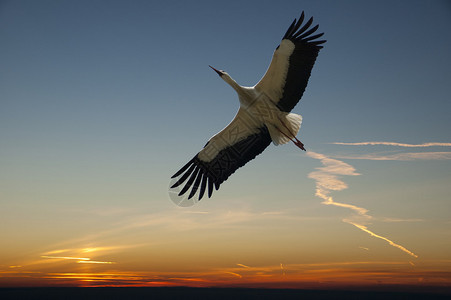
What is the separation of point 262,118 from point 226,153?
1.44 meters

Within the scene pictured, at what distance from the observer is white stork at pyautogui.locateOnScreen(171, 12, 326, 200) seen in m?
10.2

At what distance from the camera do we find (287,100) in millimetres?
10773

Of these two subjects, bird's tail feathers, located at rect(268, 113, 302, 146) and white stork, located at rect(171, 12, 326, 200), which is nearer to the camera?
white stork, located at rect(171, 12, 326, 200)

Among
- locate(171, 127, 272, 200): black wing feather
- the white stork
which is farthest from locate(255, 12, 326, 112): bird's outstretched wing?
locate(171, 127, 272, 200): black wing feather

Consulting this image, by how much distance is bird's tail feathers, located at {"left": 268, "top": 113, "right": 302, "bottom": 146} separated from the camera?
1102 cm

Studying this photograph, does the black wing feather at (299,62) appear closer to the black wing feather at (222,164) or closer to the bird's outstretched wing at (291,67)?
the bird's outstretched wing at (291,67)

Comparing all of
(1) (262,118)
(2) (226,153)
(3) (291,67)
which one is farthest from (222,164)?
(3) (291,67)

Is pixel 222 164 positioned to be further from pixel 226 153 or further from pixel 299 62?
pixel 299 62

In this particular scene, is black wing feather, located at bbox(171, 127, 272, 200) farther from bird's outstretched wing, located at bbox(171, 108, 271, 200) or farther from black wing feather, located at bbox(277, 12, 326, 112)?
black wing feather, located at bbox(277, 12, 326, 112)

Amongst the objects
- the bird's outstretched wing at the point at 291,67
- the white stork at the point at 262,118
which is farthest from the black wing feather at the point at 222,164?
the bird's outstretched wing at the point at 291,67

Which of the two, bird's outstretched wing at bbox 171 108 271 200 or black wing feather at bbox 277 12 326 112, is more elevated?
black wing feather at bbox 277 12 326 112
